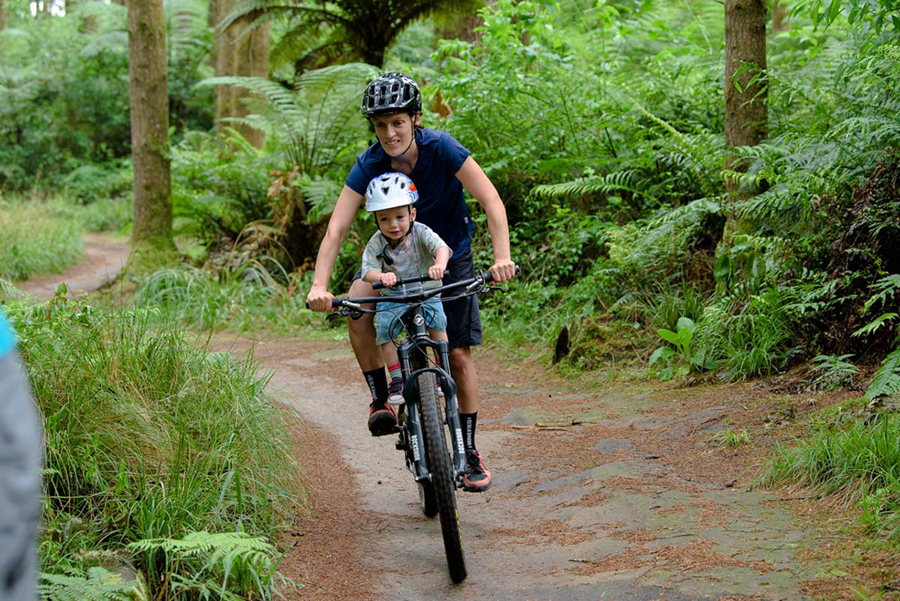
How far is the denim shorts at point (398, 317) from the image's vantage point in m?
4.49

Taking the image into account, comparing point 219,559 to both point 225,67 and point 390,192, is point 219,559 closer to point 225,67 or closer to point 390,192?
point 390,192

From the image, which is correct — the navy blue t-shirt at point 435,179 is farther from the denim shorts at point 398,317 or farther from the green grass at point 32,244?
the green grass at point 32,244

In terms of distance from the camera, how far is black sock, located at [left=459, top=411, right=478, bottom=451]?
4852 millimetres

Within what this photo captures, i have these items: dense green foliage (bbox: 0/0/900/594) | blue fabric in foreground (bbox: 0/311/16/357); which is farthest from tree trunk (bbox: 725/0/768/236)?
blue fabric in foreground (bbox: 0/311/16/357)

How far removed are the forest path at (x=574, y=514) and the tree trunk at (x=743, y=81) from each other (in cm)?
212

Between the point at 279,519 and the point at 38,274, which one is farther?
the point at 38,274

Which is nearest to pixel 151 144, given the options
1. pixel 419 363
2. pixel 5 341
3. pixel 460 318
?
pixel 460 318

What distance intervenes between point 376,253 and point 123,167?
2316cm

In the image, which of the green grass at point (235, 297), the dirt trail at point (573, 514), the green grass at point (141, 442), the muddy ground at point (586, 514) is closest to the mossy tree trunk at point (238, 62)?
the green grass at point (235, 297)

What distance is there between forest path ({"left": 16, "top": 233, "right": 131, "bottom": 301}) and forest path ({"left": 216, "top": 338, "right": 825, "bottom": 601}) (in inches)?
277

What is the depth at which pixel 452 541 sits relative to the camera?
3.94 meters

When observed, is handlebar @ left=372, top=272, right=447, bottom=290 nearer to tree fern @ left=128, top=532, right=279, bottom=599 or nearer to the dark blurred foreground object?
tree fern @ left=128, top=532, right=279, bottom=599

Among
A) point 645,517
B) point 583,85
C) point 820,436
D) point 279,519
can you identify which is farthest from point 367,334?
point 583,85

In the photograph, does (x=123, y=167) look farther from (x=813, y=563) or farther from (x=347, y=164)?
(x=813, y=563)
